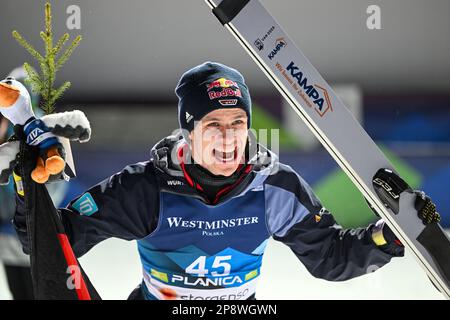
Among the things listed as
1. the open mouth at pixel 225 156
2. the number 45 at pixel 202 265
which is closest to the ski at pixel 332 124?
the open mouth at pixel 225 156

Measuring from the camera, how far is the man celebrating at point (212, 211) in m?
1.95

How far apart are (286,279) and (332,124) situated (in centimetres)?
95

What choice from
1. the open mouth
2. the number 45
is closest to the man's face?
the open mouth

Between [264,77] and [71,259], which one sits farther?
[264,77]

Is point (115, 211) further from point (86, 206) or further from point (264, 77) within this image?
point (264, 77)

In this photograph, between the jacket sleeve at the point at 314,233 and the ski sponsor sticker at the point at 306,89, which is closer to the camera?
the ski sponsor sticker at the point at 306,89

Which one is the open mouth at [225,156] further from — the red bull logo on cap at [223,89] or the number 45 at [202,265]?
the number 45 at [202,265]

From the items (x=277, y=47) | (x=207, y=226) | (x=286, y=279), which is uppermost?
(x=277, y=47)

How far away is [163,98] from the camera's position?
2846mm

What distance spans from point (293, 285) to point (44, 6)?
1.36m

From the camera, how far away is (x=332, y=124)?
1.83 meters

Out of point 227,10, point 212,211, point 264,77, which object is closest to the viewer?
point 227,10

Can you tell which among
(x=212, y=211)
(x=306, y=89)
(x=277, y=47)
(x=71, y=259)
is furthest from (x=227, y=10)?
(x=71, y=259)
